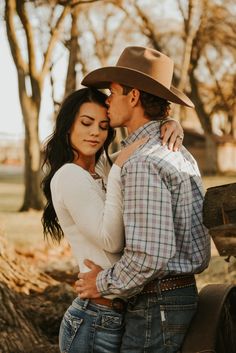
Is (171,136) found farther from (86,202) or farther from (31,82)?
(31,82)

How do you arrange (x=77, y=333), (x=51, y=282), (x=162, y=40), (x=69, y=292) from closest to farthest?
(x=77, y=333) → (x=69, y=292) → (x=51, y=282) → (x=162, y=40)

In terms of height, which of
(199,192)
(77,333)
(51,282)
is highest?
(199,192)

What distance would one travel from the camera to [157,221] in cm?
277

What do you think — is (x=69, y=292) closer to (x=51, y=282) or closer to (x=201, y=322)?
(x=51, y=282)

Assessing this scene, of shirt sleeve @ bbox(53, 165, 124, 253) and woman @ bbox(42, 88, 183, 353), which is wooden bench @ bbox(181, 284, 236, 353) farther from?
shirt sleeve @ bbox(53, 165, 124, 253)

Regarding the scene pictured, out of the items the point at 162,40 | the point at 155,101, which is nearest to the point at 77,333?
the point at 155,101

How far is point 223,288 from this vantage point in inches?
127

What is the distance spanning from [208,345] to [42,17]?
1976 centimetres

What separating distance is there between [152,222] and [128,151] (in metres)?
0.38

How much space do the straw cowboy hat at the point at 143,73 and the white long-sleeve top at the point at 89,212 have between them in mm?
385

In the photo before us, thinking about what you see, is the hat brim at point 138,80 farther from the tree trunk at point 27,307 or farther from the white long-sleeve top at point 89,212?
the tree trunk at point 27,307

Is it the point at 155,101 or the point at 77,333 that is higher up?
the point at 155,101

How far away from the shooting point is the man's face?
3.10 metres

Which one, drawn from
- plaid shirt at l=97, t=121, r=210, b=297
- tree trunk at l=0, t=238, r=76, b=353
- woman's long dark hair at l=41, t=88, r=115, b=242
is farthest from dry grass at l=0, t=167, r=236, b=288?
plaid shirt at l=97, t=121, r=210, b=297
